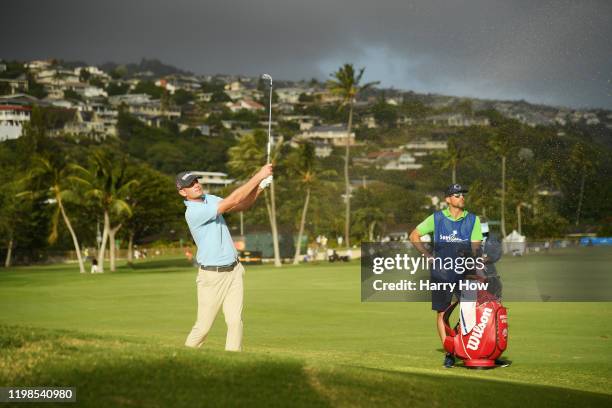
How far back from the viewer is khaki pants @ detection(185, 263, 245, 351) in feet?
40.8

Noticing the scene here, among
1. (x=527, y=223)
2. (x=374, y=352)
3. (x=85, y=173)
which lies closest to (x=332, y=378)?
(x=374, y=352)

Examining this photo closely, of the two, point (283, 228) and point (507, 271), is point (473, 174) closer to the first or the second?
point (283, 228)

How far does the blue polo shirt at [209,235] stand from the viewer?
40.3 ft

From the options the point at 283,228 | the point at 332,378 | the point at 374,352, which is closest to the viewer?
the point at 332,378

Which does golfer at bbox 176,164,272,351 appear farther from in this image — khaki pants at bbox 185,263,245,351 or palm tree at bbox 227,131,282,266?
palm tree at bbox 227,131,282,266

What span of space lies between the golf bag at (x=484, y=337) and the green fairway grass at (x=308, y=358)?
227 mm

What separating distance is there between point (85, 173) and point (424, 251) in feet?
232

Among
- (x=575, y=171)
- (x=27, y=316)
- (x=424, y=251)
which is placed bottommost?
(x=27, y=316)

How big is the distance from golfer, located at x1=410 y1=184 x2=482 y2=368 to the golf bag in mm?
268

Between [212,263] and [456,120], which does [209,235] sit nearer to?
[212,263]

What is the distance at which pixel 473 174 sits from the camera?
103 meters

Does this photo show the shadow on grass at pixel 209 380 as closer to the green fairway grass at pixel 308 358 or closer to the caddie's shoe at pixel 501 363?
the green fairway grass at pixel 308 358

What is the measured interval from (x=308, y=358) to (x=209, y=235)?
2157 mm

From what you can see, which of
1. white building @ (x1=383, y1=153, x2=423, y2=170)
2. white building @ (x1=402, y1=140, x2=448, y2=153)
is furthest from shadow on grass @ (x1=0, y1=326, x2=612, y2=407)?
white building @ (x1=383, y1=153, x2=423, y2=170)
